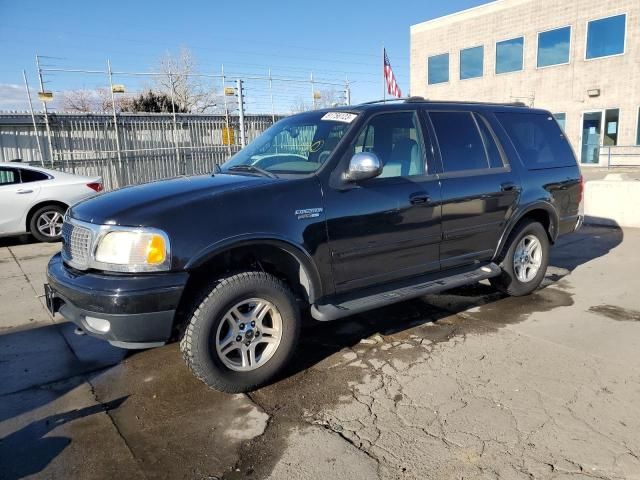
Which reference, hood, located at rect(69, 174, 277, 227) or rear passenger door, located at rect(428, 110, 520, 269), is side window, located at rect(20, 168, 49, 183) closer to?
hood, located at rect(69, 174, 277, 227)

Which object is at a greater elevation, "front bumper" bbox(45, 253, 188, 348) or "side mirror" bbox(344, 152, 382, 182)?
"side mirror" bbox(344, 152, 382, 182)

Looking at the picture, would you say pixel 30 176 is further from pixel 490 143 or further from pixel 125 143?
pixel 490 143

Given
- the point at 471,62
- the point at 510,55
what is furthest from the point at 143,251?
the point at 471,62

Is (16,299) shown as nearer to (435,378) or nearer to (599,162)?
(435,378)

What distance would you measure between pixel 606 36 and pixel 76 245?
75.6ft

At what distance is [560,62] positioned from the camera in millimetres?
22375

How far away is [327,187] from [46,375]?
249 centimetres

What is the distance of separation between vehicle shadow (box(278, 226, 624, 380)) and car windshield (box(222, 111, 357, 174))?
146cm

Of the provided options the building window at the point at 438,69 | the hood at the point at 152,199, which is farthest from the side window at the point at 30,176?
the building window at the point at 438,69

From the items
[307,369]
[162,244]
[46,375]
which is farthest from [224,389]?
[46,375]

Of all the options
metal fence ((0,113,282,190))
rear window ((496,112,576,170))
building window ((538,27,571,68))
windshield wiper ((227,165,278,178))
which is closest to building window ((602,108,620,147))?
building window ((538,27,571,68))

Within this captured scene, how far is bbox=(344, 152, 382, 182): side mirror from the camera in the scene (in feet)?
12.1

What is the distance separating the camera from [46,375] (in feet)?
12.5

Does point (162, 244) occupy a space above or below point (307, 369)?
above
